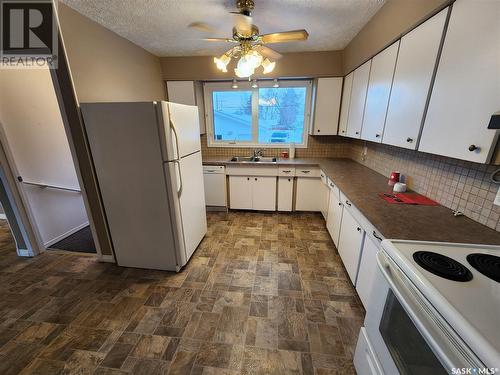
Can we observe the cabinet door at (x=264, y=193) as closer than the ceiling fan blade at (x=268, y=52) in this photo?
No

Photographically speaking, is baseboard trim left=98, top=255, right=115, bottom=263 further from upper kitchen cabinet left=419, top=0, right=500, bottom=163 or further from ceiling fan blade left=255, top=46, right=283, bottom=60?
upper kitchen cabinet left=419, top=0, right=500, bottom=163

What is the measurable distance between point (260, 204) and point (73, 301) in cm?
257

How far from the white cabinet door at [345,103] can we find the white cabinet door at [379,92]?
65 centimetres

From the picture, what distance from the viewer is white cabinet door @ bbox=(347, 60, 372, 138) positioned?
2430 millimetres

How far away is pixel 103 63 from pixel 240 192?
7.92 ft

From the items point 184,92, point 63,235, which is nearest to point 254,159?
point 184,92

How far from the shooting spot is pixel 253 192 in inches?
140

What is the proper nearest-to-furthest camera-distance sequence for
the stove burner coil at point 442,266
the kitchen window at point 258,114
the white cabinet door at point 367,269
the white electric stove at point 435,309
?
the white electric stove at point 435,309
the stove burner coil at point 442,266
the white cabinet door at point 367,269
the kitchen window at point 258,114

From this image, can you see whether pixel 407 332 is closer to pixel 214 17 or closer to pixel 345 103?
pixel 214 17

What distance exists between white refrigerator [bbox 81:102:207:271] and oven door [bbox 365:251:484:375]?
1.76 meters

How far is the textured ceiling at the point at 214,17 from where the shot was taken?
186 cm

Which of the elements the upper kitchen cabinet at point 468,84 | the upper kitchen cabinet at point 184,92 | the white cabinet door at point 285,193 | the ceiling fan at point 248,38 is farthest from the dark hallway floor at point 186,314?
the upper kitchen cabinet at point 184,92

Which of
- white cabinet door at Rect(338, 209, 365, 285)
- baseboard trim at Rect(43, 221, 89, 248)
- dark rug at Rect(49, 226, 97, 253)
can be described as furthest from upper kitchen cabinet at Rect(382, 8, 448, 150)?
baseboard trim at Rect(43, 221, 89, 248)

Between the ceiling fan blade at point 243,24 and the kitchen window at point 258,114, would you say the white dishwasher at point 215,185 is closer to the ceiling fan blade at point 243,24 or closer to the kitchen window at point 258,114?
the kitchen window at point 258,114
